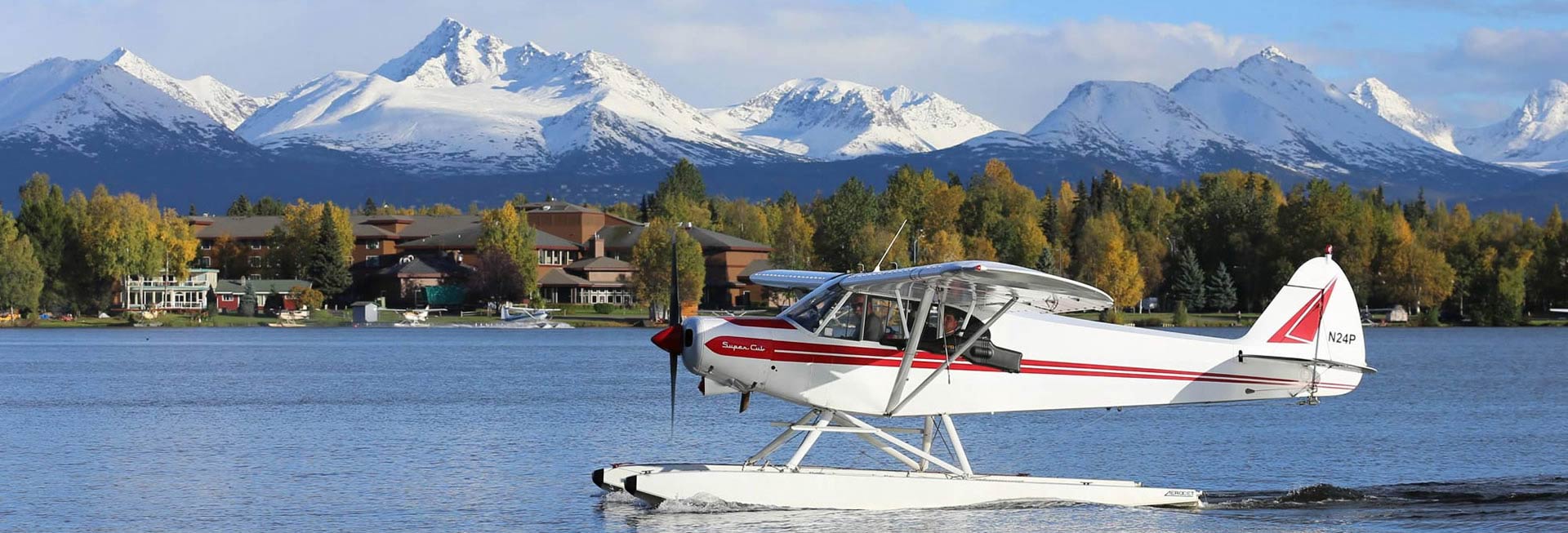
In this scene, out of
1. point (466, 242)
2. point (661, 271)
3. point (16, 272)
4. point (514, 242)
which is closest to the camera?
point (16, 272)

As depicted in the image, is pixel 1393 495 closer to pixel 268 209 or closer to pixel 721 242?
pixel 721 242

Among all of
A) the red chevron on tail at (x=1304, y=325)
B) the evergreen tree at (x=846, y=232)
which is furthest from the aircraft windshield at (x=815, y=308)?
the evergreen tree at (x=846, y=232)

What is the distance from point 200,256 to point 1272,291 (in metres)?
65.9

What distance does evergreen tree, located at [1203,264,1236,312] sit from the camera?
87.4 metres

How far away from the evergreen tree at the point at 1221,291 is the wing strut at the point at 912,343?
74.4m

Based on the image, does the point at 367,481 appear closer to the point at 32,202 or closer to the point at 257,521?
the point at 257,521

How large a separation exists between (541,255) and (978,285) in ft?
288

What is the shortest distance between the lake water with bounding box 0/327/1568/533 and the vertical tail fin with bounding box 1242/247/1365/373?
156 centimetres

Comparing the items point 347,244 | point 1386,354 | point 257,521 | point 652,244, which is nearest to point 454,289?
point 347,244

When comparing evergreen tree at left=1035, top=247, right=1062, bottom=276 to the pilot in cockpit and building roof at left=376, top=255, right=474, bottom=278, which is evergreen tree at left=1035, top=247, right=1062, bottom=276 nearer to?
building roof at left=376, top=255, right=474, bottom=278

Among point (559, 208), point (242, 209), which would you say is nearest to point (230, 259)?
point (559, 208)

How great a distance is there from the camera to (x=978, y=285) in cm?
1538

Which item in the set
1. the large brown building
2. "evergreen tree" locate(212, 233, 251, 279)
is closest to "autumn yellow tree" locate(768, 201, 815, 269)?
the large brown building

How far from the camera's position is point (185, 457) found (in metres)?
22.5
